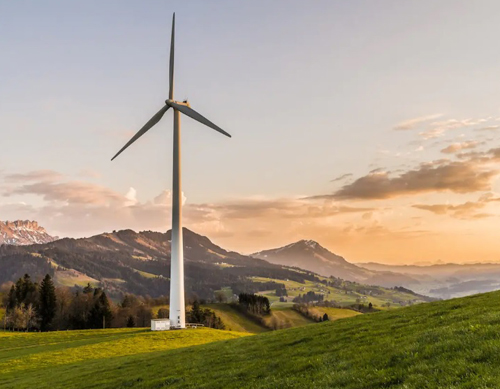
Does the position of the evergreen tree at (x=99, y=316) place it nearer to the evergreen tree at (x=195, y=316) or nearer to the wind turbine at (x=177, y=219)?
the evergreen tree at (x=195, y=316)

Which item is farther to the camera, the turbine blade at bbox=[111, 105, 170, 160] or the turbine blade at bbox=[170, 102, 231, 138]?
the turbine blade at bbox=[111, 105, 170, 160]

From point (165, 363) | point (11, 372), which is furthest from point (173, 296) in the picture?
point (165, 363)

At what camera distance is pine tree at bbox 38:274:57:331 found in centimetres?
16238

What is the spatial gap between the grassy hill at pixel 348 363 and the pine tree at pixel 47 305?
123499mm

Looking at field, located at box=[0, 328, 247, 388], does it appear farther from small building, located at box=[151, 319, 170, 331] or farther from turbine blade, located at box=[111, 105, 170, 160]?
turbine blade, located at box=[111, 105, 170, 160]

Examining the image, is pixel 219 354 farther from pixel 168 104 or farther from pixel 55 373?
pixel 168 104

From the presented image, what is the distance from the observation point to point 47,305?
16375 cm

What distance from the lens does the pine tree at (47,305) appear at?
162375 mm

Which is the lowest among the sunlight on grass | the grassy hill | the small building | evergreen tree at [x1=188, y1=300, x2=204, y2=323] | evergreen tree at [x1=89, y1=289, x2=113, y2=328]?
evergreen tree at [x1=188, y1=300, x2=204, y2=323]

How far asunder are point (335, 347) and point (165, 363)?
17112mm

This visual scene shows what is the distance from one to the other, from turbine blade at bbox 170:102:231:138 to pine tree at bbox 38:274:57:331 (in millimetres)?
102744

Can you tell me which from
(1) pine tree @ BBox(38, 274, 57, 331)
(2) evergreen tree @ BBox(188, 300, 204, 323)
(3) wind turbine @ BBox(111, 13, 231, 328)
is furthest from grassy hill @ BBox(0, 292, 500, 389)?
(2) evergreen tree @ BBox(188, 300, 204, 323)

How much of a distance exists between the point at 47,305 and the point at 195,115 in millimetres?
111265

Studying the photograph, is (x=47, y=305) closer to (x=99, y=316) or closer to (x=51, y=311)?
(x=51, y=311)
